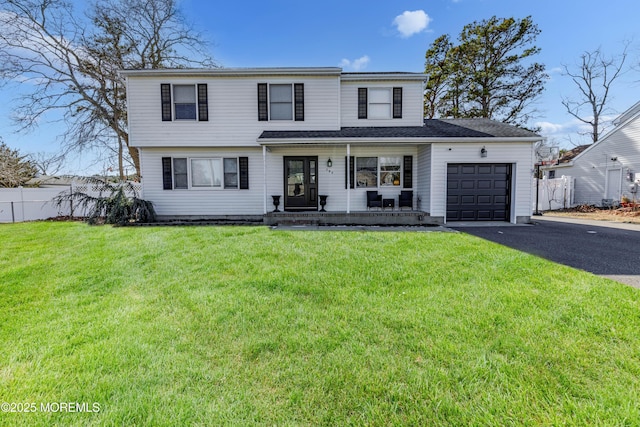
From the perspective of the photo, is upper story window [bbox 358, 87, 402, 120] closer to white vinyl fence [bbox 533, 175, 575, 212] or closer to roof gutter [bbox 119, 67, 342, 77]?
roof gutter [bbox 119, 67, 342, 77]

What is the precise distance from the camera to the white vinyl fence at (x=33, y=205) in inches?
466

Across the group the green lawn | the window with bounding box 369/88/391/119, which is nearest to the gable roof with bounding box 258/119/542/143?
the window with bounding box 369/88/391/119

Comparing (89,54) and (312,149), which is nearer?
(312,149)

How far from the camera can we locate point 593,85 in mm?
23984

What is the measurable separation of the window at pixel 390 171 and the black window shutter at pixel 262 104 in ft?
15.6

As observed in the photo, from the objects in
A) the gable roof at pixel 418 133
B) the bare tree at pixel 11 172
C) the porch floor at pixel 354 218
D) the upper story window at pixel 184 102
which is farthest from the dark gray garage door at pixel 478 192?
the bare tree at pixel 11 172

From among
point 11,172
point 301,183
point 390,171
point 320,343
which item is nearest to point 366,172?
point 390,171

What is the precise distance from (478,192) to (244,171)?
8.75 metres

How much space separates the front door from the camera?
37.0ft

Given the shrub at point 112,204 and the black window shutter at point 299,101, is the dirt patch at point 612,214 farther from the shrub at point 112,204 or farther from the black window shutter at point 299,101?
the shrub at point 112,204

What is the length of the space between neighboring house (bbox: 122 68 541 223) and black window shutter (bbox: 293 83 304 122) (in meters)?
0.04

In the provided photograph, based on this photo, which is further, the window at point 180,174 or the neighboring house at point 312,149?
the window at point 180,174

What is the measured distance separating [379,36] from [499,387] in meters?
16.4

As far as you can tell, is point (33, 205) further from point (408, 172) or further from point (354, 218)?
point (408, 172)
